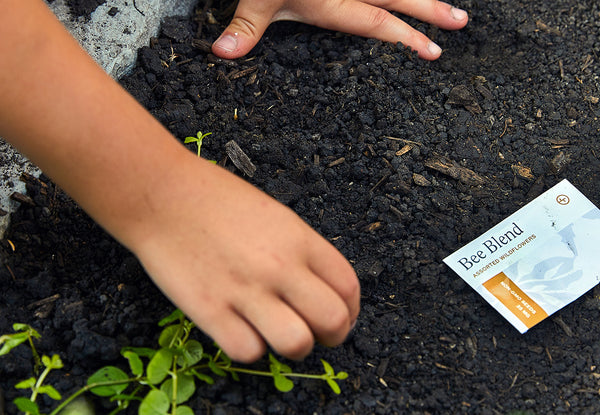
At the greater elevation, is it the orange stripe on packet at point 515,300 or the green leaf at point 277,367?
the orange stripe on packet at point 515,300

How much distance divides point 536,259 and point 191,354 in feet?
3.14

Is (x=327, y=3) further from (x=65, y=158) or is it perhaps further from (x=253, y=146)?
(x=65, y=158)

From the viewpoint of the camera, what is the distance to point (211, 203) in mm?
1261

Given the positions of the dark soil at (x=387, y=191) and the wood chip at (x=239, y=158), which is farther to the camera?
the wood chip at (x=239, y=158)

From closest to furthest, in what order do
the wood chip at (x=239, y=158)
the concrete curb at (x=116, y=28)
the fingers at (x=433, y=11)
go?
the wood chip at (x=239, y=158)
the concrete curb at (x=116, y=28)
the fingers at (x=433, y=11)

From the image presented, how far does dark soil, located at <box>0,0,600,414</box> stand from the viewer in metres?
1.46

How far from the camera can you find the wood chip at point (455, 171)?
1820 millimetres

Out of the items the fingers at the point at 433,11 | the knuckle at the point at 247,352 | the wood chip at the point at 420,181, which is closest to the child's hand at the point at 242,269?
the knuckle at the point at 247,352

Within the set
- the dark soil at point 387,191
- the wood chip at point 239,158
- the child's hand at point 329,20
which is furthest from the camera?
the child's hand at point 329,20

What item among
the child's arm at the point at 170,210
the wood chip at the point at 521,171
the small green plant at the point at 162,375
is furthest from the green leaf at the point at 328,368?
the wood chip at the point at 521,171

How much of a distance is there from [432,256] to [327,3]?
932 millimetres

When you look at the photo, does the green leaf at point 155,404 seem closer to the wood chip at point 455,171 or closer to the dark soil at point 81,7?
the wood chip at point 455,171

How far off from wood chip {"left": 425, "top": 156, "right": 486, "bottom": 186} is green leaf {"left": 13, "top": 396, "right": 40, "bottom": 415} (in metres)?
1.21

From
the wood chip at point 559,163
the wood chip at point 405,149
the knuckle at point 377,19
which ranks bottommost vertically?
the wood chip at point 405,149
